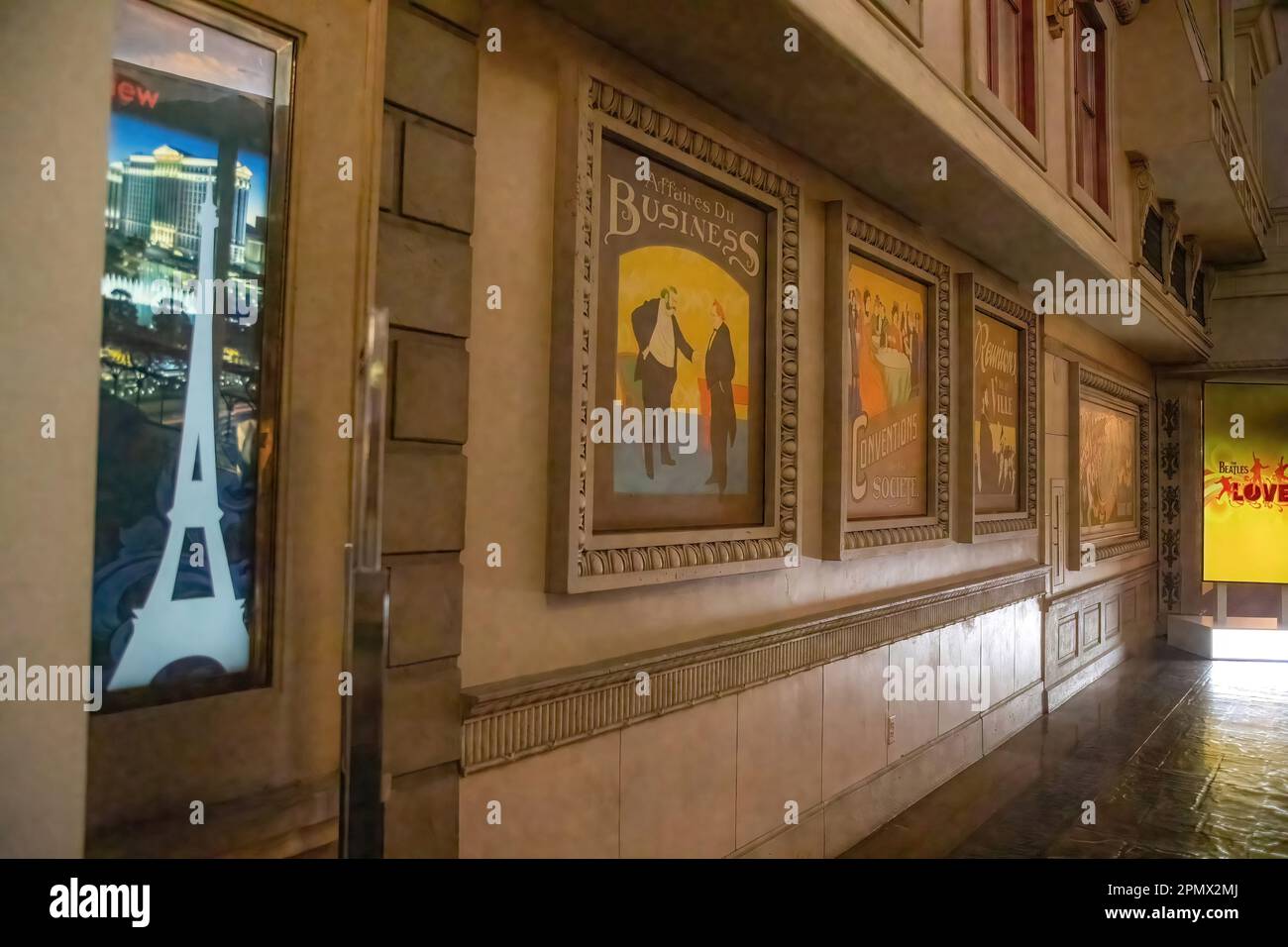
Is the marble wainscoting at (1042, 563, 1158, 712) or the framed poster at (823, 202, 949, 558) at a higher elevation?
the framed poster at (823, 202, 949, 558)

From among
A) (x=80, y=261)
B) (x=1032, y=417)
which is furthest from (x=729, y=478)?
(x=1032, y=417)

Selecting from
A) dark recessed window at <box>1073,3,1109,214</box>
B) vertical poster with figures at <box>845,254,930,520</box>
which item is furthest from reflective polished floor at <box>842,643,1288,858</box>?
dark recessed window at <box>1073,3,1109,214</box>

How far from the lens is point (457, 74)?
2.08 meters

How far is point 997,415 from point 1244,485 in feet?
20.8

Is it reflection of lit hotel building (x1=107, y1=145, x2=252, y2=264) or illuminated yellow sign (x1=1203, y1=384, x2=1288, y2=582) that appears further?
illuminated yellow sign (x1=1203, y1=384, x2=1288, y2=582)

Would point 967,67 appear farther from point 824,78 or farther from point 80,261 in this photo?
point 80,261

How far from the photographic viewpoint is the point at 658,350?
2.71 m

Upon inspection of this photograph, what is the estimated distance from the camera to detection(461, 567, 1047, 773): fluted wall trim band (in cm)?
216

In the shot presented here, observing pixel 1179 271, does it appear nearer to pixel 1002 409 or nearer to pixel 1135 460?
pixel 1135 460

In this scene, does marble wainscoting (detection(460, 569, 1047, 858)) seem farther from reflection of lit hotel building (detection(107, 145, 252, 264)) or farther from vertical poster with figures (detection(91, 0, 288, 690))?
reflection of lit hotel building (detection(107, 145, 252, 264))

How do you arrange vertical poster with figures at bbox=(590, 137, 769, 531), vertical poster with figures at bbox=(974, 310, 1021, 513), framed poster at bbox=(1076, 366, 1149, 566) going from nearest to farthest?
vertical poster with figures at bbox=(590, 137, 769, 531) < vertical poster with figures at bbox=(974, 310, 1021, 513) < framed poster at bbox=(1076, 366, 1149, 566)

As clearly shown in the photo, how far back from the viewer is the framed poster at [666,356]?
238 centimetres

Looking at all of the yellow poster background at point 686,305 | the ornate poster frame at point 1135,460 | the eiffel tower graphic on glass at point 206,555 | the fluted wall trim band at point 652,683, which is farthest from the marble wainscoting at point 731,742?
the ornate poster frame at point 1135,460

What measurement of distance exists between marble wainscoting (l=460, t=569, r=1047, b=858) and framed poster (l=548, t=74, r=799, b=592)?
0.34 meters
